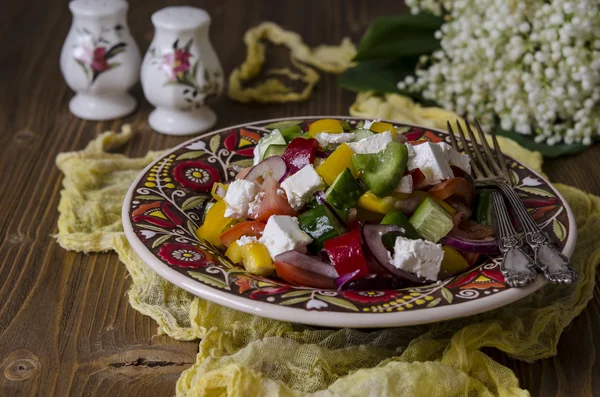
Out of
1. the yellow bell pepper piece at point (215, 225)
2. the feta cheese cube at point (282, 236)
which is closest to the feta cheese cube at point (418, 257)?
the feta cheese cube at point (282, 236)

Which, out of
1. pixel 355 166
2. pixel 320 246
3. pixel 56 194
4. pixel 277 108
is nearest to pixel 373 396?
pixel 320 246

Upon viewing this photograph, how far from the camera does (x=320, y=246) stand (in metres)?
1.96

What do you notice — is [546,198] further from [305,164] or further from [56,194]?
[56,194]

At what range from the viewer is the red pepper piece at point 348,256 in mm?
1877

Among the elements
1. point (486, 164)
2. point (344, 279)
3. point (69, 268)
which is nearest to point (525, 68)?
point (486, 164)

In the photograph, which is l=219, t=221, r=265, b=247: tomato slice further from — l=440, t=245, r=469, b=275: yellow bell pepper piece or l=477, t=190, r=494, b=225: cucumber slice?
l=477, t=190, r=494, b=225: cucumber slice

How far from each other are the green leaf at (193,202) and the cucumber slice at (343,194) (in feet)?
1.50

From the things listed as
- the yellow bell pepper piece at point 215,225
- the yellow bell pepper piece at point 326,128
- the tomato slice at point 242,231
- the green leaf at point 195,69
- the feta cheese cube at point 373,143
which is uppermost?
the feta cheese cube at point 373,143

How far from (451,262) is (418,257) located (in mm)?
132

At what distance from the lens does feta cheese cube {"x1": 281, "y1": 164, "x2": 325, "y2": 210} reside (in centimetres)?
204

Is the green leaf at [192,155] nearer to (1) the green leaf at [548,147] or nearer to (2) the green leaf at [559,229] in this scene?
(2) the green leaf at [559,229]

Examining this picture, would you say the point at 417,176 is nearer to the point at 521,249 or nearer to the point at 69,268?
the point at 521,249

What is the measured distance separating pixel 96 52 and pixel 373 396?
204cm

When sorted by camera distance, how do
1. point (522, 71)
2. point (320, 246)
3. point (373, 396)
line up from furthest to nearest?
point (522, 71) → point (320, 246) → point (373, 396)
